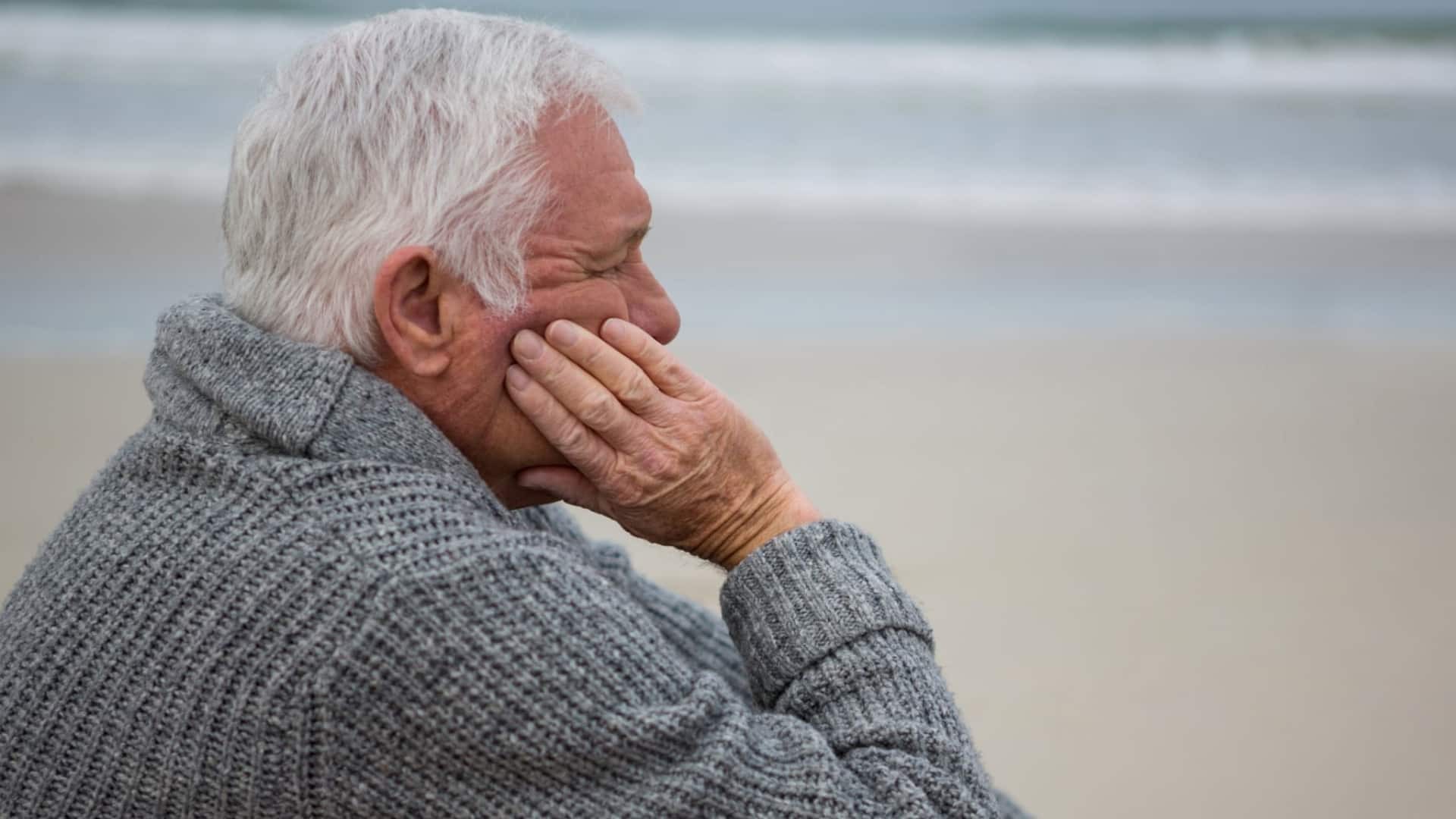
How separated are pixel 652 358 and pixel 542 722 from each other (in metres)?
0.48

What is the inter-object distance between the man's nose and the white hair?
0.19 meters

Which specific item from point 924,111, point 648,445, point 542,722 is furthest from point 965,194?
point 542,722

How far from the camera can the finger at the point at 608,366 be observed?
1.53m

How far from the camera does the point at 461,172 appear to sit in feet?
4.69

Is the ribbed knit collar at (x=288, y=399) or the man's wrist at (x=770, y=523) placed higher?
the ribbed knit collar at (x=288, y=399)

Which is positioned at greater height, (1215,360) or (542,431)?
(542,431)

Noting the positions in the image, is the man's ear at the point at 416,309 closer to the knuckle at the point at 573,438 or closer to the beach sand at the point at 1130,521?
the knuckle at the point at 573,438

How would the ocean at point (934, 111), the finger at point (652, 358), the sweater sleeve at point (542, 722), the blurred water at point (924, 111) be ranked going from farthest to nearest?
the blurred water at point (924, 111), the ocean at point (934, 111), the finger at point (652, 358), the sweater sleeve at point (542, 722)

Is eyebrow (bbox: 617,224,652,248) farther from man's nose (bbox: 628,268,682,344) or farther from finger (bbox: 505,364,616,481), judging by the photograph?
finger (bbox: 505,364,616,481)

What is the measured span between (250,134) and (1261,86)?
27.4 feet

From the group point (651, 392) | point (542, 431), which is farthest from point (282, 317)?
point (651, 392)

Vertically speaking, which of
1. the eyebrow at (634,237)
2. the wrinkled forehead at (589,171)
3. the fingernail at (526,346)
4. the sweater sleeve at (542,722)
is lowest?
the sweater sleeve at (542,722)

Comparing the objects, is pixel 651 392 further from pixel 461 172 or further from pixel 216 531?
pixel 216 531

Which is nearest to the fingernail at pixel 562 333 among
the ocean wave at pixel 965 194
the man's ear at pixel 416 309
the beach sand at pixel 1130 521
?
the man's ear at pixel 416 309
